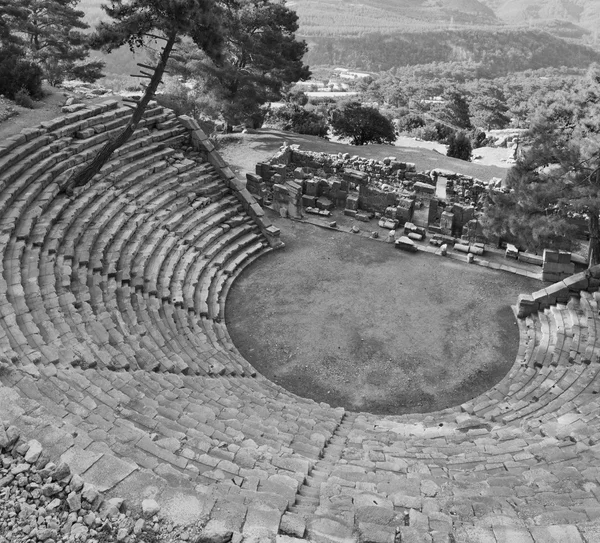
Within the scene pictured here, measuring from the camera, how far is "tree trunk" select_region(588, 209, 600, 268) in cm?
1484

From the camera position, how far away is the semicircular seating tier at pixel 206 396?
20.0 feet

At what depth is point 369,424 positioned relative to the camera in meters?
10.7

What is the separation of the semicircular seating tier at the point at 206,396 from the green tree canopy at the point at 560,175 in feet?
6.44

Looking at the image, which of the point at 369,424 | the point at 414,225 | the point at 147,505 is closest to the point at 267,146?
the point at 414,225

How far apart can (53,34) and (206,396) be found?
2525 centimetres

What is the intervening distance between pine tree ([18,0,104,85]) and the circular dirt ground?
17.5 metres

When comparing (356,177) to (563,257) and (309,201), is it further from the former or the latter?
(563,257)

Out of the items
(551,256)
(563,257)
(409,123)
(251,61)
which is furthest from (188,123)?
(409,123)

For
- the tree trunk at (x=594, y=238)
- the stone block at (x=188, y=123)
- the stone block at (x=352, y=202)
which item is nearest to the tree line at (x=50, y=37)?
the stone block at (x=188, y=123)

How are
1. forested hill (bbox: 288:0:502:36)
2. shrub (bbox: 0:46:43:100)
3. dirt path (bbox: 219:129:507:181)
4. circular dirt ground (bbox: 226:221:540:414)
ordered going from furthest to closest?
forested hill (bbox: 288:0:502:36)
dirt path (bbox: 219:129:507:181)
shrub (bbox: 0:46:43:100)
circular dirt ground (bbox: 226:221:540:414)

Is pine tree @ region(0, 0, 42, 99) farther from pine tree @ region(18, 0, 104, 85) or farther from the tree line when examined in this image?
pine tree @ region(18, 0, 104, 85)

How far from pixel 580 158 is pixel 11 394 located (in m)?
14.2

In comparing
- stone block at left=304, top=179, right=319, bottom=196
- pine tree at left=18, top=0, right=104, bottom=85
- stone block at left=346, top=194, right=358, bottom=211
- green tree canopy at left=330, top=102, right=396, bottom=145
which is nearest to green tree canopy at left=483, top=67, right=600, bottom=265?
stone block at left=346, top=194, right=358, bottom=211

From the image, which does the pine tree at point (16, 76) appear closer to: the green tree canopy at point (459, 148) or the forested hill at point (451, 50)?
the green tree canopy at point (459, 148)
